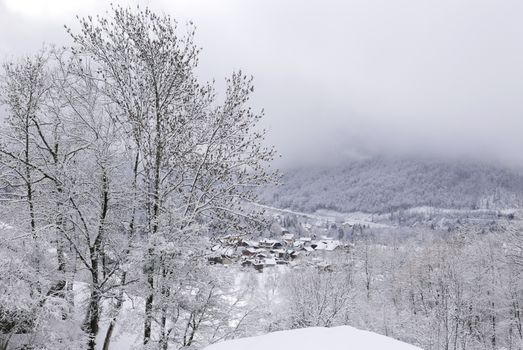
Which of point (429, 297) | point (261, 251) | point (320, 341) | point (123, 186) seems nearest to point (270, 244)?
point (261, 251)

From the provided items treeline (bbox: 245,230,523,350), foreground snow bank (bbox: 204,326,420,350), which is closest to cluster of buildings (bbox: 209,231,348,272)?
treeline (bbox: 245,230,523,350)

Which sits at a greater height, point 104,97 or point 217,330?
point 104,97

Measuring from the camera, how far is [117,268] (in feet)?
37.9

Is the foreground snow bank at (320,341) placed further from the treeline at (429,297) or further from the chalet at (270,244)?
the chalet at (270,244)

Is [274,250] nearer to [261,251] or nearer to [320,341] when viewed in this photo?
[261,251]

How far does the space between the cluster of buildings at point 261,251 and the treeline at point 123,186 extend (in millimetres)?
578

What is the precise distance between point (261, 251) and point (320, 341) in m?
102

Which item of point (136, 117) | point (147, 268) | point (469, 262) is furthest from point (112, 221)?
point (469, 262)

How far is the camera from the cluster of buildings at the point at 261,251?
12141mm

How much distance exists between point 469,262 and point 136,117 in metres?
42.9

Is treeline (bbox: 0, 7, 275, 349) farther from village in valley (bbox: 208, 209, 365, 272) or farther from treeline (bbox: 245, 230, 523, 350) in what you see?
treeline (bbox: 245, 230, 523, 350)

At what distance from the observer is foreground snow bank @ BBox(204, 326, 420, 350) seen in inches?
198

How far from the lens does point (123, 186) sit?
11.8 m

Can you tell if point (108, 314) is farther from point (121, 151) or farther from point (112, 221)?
point (121, 151)
